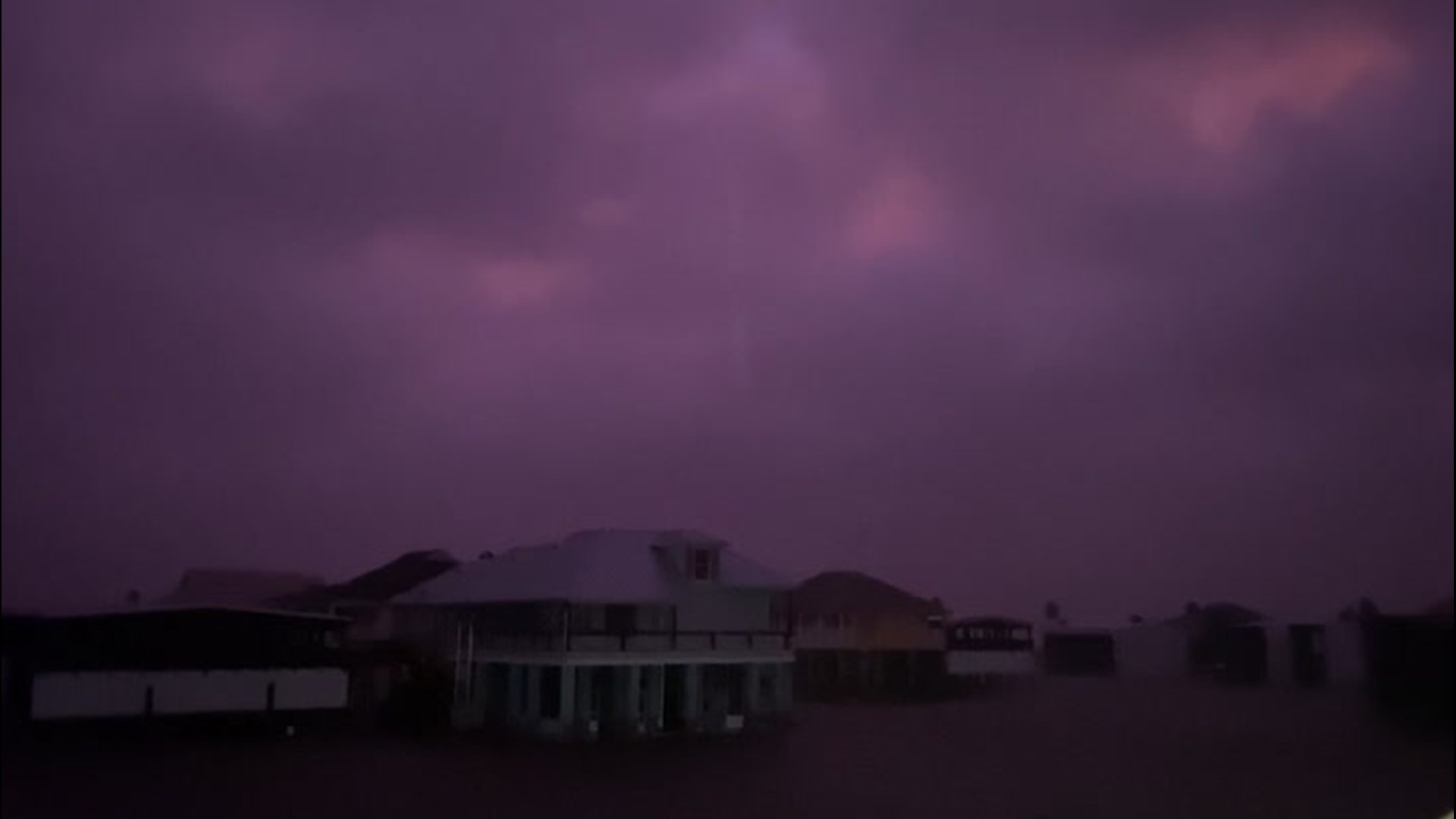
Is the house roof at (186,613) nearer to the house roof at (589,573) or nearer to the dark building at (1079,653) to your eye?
the house roof at (589,573)

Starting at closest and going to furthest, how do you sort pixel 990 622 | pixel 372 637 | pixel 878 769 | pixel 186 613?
1. pixel 186 613
2. pixel 372 637
3. pixel 878 769
4. pixel 990 622

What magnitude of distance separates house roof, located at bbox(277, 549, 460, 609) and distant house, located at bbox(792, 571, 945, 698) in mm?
1282

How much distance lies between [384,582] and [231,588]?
439 millimetres

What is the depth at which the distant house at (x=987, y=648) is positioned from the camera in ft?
15.6

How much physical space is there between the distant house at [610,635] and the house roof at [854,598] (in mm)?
137

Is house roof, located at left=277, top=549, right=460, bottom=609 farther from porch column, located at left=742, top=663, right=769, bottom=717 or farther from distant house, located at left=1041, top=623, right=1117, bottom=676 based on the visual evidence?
distant house, located at left=1041, top=623, right=1117, bottom=676

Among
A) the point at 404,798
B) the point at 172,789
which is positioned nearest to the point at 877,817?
the point at 404,798

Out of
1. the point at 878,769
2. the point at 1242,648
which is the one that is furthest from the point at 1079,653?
the point at 878,769

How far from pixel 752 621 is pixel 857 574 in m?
0.51

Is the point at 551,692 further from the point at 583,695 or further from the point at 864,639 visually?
the point at 864,639

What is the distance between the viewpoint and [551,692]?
379cm

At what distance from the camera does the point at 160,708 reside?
3.28 m

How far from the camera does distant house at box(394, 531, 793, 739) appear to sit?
3.73 metres

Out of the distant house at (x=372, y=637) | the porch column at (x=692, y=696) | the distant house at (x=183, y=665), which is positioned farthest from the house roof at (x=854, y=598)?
the distant house at (x=183, y=665)
